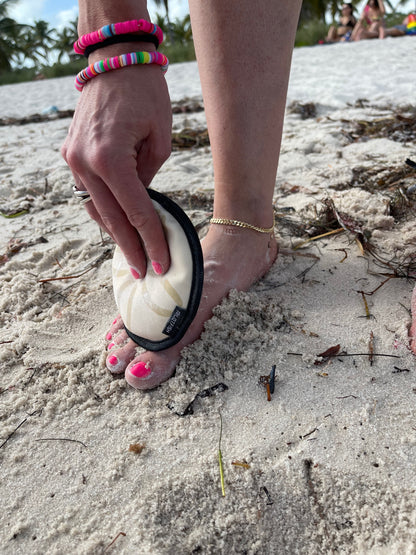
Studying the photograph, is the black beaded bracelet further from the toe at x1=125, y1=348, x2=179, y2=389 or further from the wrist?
the toe at x1=125, y1=348, x2=179, y2=389

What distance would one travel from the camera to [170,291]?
1172 millimetres

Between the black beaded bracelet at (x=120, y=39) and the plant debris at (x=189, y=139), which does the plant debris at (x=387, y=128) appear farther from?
the black beaded bracelet at (x=120, y=39)

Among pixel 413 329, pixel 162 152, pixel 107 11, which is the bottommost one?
pixel 413 329

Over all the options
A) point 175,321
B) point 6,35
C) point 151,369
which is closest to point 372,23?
point 175,321

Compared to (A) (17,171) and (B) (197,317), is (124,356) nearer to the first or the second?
(B) (197,317)

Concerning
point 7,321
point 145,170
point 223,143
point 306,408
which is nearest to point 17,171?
point 7,321

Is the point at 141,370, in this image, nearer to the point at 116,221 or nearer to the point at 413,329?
the point at 116,221

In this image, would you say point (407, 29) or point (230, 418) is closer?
point (230, 418)

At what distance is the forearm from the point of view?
97cm

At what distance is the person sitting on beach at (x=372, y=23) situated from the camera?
33.3ft

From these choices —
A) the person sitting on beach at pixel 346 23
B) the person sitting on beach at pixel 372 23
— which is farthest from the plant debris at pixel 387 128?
the person sitting on beach at pixel 346 23

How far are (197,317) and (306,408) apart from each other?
42 centimetres

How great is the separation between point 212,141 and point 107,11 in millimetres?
534

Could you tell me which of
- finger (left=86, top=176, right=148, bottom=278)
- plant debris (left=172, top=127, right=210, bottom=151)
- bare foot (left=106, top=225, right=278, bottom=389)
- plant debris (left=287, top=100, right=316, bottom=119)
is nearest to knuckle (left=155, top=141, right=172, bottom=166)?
finger (left=86, top=176, right=148, bottom=278)
